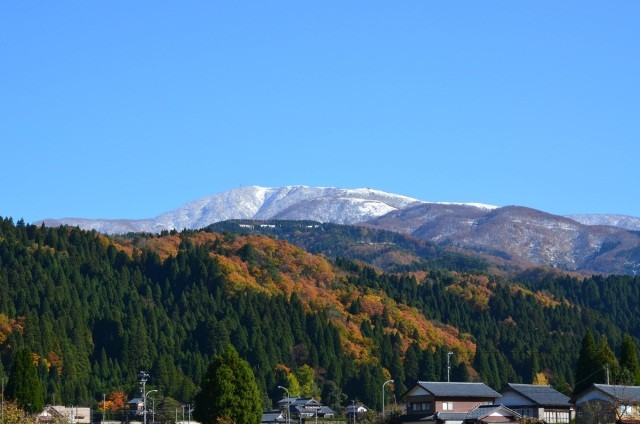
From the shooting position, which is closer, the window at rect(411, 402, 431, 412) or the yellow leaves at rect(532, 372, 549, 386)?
the window at rect(411, 402, 431, 412)

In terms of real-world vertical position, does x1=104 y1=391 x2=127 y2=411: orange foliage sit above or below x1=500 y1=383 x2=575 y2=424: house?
above

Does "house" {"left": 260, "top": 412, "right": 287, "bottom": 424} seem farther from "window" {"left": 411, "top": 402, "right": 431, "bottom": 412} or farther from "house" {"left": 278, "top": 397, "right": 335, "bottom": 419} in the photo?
"window" {"left": 411, "top": 402, "right": 431, "bottom": 412}

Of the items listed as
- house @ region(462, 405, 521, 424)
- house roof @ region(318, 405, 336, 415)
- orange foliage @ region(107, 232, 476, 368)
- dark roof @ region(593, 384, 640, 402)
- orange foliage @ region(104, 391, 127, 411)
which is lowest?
house @ region(462, 405, 521, 424)

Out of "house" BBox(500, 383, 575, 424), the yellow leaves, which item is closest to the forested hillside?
the yellow leaves

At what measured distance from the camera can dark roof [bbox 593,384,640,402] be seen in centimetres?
8575

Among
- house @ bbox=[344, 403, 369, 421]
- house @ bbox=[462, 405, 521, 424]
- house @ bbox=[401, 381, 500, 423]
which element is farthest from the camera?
house @ bbox=[344, 403, 369, 421]

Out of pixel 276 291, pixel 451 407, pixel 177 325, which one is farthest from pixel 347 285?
pixel 451 407

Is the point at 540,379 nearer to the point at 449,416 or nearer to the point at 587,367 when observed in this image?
the point at 587,367

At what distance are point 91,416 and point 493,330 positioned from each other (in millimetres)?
74339

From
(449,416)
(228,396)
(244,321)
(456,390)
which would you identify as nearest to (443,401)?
(456,390)

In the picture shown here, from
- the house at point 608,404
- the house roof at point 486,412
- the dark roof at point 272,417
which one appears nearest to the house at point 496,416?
the house roof at point 486,412

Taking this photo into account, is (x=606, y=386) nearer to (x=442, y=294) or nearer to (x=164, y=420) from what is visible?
(x=164, y=420)

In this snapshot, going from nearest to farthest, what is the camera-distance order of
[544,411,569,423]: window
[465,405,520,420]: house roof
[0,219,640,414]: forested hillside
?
[465,405,520,420]: house roof
[544,411,569,423]: window
[0,219,640,414]: forested hillside

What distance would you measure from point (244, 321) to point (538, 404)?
69.2 m
